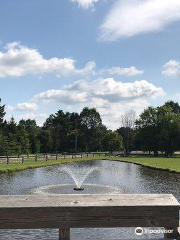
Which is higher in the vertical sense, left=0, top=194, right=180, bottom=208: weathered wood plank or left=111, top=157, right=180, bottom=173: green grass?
left=0, top=194, right=180, bottom=208: weathered wood plank

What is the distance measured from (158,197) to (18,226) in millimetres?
1825

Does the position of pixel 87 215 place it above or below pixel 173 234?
above

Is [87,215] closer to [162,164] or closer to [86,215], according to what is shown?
[86,215]

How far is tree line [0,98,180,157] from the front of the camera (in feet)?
240

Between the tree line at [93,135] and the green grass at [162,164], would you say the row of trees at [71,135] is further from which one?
the green grass at [162,164]

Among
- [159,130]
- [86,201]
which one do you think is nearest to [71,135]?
[159,130]

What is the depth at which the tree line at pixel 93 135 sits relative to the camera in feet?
240

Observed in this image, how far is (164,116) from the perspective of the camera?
86.5 m

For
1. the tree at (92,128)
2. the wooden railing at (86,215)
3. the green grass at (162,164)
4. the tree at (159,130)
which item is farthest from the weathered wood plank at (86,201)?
the tree at (92,128)

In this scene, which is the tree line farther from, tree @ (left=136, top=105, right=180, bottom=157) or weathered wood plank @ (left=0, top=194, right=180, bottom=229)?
weathered wood plank @ (left=0, top=194, right=180, bottom=229)

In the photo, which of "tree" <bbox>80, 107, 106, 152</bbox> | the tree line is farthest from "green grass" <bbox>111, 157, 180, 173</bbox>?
"tree" <bbox>80, 107, 106, 152</bbox>

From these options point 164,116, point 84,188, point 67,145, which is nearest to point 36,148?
point 67,145

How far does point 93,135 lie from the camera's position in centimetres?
11112

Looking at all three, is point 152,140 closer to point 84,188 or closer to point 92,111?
point 92,111
